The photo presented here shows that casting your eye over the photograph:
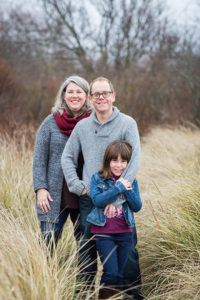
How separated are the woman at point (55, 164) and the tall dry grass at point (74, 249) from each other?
7.8 inches

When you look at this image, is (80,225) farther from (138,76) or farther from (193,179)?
(138,76)

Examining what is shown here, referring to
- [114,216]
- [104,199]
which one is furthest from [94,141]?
[114,216]

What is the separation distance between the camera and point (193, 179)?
146 inches

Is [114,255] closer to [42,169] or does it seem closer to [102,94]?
[42,169]

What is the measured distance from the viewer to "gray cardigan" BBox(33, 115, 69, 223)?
7.99ft

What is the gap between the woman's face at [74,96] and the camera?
2436mm

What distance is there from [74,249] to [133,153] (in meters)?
1.33

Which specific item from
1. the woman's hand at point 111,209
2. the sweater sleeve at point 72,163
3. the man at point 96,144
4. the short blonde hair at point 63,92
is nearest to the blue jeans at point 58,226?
the man at point 96,144

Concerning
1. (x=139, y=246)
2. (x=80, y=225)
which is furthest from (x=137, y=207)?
(x=139, y=246)

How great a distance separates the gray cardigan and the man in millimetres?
179

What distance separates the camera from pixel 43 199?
2.42 meters

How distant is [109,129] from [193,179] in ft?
6.29

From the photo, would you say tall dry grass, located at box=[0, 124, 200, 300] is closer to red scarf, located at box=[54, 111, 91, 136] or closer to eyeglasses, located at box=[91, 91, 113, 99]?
red scarf, located at box=[54, 111, 91, 136]

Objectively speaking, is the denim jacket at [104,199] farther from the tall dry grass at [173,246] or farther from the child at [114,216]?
the tall dry grass at [173,246]
